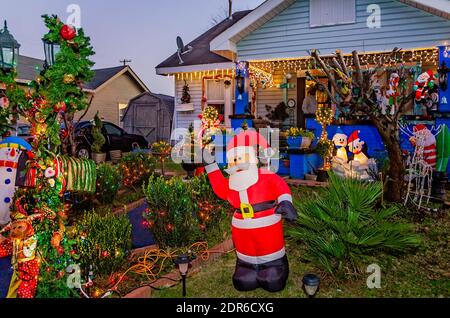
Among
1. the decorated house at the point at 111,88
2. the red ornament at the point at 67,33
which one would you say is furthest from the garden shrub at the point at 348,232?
the decorated house at the point at 111,88

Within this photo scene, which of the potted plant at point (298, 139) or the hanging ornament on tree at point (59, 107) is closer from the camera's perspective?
the hanging ornament on tree at point (59, 107)

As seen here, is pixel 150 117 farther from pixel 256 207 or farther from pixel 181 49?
pixel 256 207

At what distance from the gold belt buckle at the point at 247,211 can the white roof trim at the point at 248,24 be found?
9087mm

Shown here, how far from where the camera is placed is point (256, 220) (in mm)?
3582

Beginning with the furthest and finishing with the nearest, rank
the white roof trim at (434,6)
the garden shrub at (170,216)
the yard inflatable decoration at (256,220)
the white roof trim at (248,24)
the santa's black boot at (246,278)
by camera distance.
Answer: the white roof trim at (248,24) → the white roof trim at (434,6) → the garden shrub at (170,216) → the santa's black boot at (246,278) → the yard inflatable decoration at (256,220)

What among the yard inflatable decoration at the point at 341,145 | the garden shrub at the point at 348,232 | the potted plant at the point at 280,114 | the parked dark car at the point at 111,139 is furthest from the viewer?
the parked dark car at the point at 111,139

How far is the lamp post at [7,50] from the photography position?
5.46 meters

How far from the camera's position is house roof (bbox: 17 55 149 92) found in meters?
21.4

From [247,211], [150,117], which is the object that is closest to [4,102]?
[247,211]

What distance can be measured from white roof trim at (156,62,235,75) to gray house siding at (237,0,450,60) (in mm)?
986

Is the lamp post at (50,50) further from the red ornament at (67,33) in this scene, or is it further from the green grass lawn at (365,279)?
the green grass lawn at (365,279)

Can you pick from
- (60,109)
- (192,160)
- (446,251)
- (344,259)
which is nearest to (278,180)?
(344,259)

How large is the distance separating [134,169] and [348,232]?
18.8 feet
